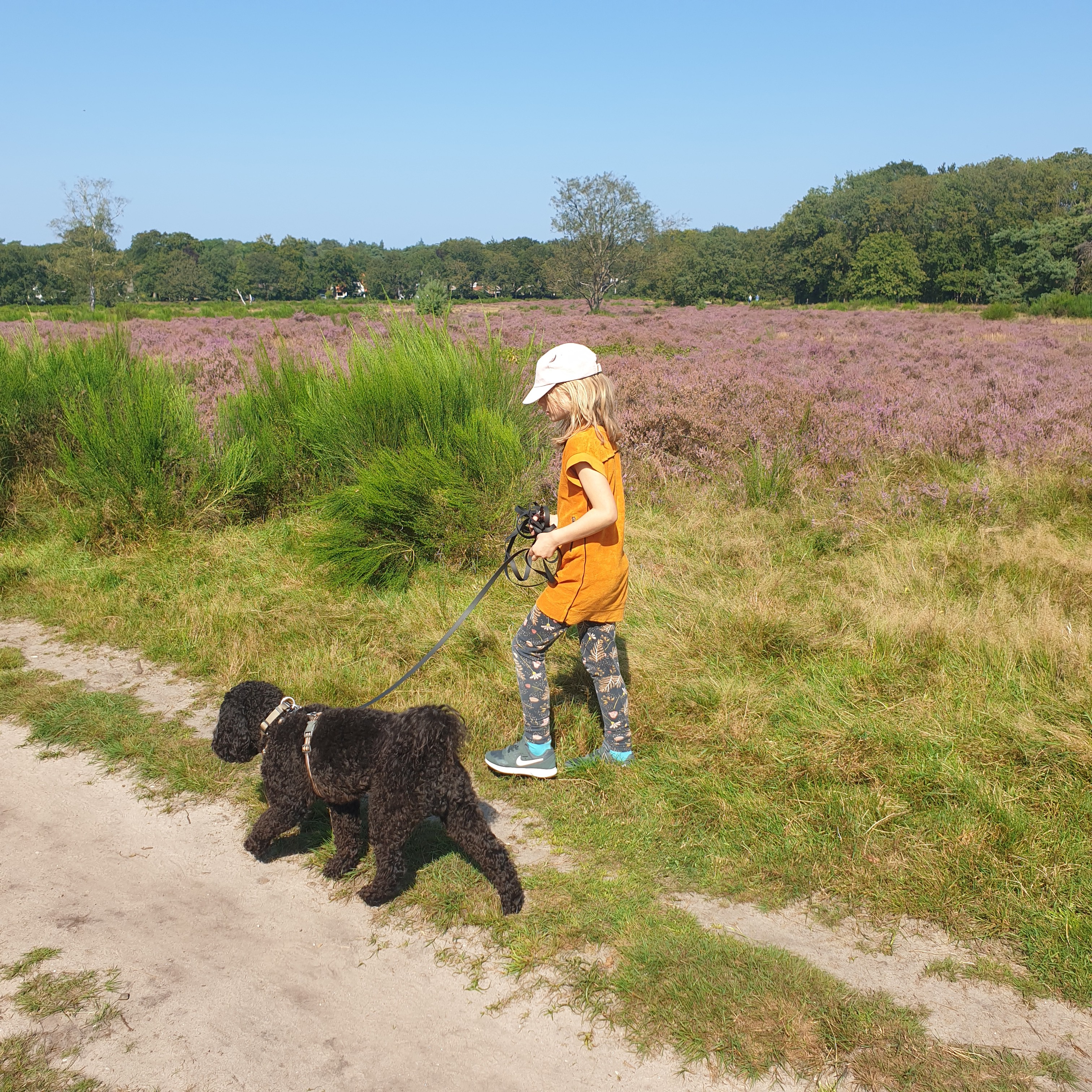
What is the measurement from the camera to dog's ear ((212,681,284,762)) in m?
3.39

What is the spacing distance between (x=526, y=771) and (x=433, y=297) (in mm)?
9173

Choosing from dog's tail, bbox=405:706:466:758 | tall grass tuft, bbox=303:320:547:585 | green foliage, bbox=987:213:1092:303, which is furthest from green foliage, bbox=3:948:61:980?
green foliage, bbox=987:213:1092:303

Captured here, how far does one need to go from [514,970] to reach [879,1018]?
1129 mm

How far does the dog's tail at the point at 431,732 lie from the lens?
2912mm

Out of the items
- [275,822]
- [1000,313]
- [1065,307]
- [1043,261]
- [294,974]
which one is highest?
[1043,261]

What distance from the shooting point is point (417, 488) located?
6.38 metres

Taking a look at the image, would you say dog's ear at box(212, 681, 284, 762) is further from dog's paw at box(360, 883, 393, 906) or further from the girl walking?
the girl walking

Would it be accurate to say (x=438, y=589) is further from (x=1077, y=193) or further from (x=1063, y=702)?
(x=1077, y=193)

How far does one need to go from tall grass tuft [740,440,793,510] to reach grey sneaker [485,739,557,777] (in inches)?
172

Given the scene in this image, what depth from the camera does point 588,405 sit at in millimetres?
3498

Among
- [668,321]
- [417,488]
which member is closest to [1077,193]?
[668,321]

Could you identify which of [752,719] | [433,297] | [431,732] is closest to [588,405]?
[431,732]

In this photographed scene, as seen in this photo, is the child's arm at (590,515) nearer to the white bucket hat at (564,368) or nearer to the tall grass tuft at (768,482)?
the white bucket hat at (564,368)

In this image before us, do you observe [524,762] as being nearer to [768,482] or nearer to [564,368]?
[564,368]
